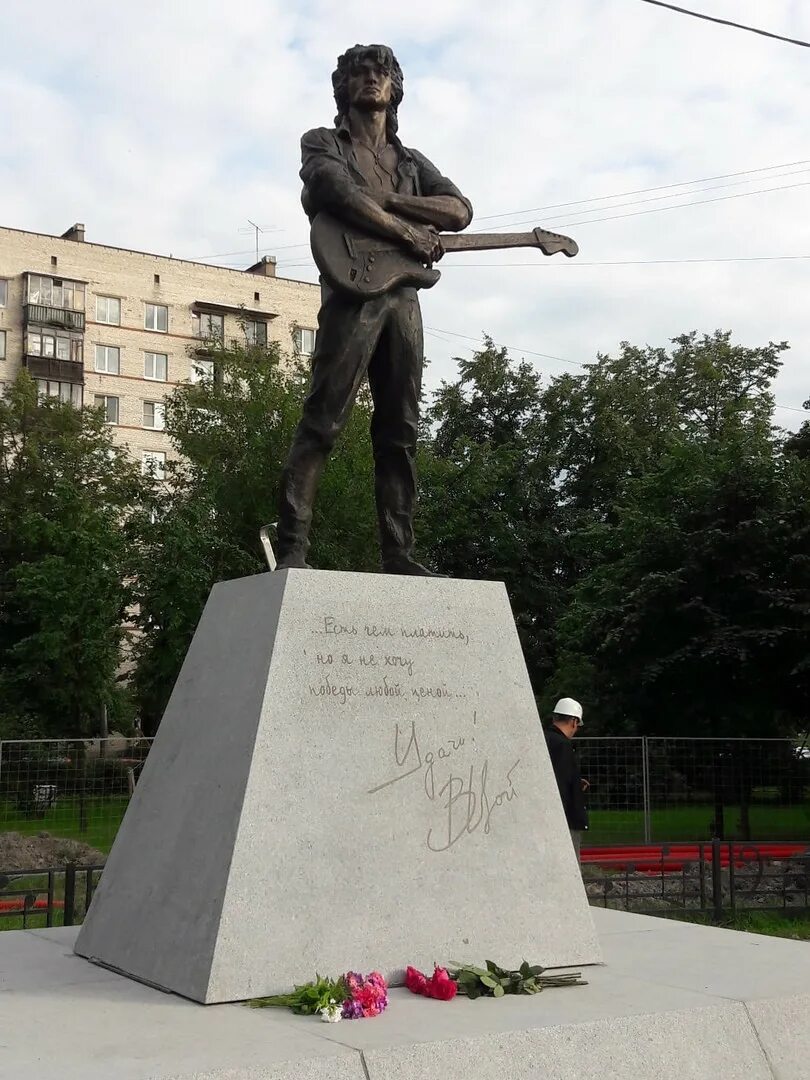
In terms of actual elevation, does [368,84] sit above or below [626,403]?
below

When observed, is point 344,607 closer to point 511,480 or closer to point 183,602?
point 183,602

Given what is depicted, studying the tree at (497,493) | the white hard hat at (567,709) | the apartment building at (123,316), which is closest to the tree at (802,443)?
the tree at (497,493)

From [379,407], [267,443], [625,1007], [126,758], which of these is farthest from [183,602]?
[625,1007]

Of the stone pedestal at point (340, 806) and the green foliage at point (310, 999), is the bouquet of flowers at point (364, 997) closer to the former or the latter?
the green foliage at point (310, 999)

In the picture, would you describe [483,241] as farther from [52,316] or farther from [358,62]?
[52,316]

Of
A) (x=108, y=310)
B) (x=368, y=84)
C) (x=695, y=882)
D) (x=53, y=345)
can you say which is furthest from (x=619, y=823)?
(x=108, y=310)

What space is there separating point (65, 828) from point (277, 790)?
29.8 feet

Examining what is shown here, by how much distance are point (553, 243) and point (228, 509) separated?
2057cm

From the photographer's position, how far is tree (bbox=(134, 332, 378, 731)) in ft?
79.6

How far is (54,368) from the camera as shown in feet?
132

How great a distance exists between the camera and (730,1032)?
4512 millimetres

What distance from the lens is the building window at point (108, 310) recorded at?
41.2 metres
